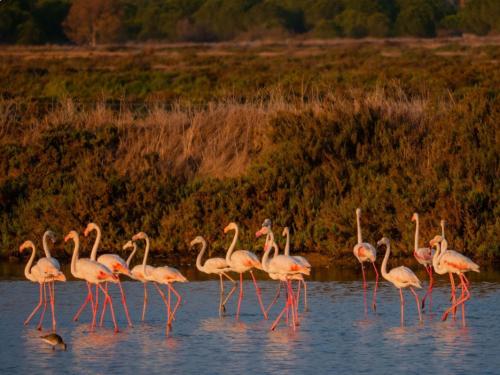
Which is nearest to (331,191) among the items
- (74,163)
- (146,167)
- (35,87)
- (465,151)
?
(465,151)

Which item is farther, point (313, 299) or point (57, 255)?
point (57, 255)

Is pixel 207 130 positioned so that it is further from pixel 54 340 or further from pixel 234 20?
pixel 234 20

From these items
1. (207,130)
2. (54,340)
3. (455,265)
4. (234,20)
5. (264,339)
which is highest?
(234,20)

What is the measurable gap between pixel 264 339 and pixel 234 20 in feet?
311

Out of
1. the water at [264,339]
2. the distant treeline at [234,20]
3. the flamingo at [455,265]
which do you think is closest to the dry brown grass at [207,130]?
the water at [264,339]

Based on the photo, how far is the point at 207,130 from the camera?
22.8 meters

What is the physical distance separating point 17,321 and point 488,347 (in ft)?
19.0

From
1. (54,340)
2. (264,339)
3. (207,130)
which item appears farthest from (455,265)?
(207,130)

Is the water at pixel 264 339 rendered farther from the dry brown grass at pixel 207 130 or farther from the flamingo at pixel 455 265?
the dry brown grass at pixel 207 130

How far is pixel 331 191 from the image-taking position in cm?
1970

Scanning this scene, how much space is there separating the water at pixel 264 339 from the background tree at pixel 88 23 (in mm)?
A: 83239

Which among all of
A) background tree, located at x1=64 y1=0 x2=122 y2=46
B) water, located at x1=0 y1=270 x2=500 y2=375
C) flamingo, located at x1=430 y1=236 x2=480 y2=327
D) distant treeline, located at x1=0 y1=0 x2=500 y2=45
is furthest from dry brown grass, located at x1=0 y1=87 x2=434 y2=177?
background tree, located at x1=64 y1=0 x2=122 y2=46

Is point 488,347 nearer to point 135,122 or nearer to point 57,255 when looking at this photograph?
point 57,255

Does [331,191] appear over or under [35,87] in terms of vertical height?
under
